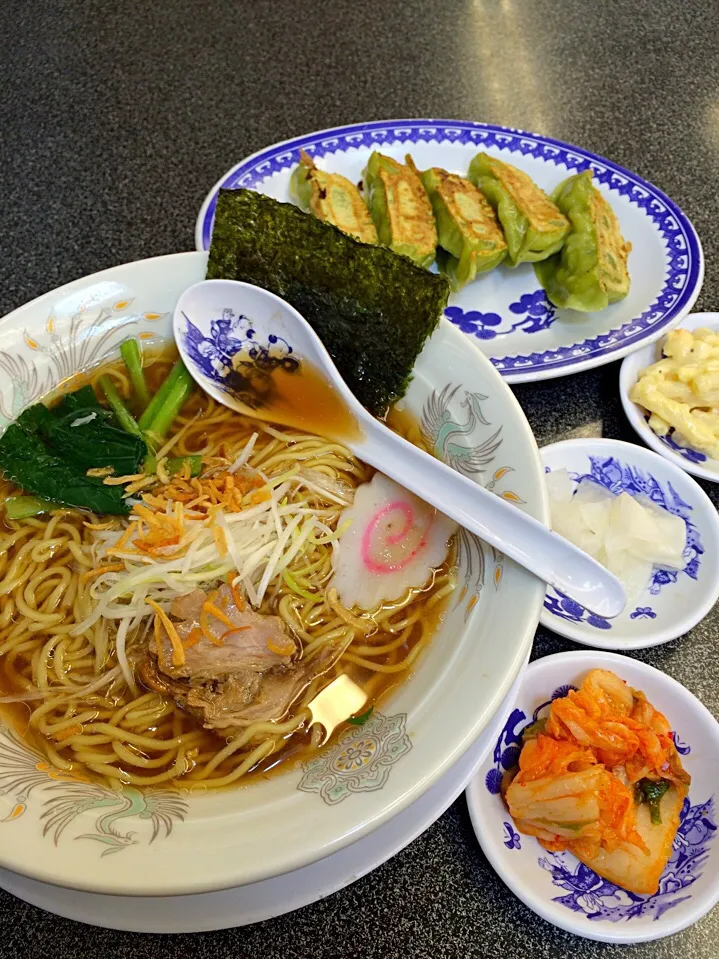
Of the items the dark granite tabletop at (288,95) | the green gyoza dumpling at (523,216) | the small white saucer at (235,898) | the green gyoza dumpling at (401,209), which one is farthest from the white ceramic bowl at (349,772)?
the green gyoza dumpling at (523,216)

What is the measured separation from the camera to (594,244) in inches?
73.7

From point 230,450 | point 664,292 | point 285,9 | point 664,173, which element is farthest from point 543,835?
point 285,9

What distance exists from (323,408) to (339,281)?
0.87ft

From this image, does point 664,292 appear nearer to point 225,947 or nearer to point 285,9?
point 225,947

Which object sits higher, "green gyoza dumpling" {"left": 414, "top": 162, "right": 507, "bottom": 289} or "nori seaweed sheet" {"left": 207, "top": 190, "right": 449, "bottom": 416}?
"nori seaweed sheet" {"left": 207, "top": 190, "right": 449, "bottom": 416}

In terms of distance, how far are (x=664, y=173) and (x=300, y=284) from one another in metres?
1.69

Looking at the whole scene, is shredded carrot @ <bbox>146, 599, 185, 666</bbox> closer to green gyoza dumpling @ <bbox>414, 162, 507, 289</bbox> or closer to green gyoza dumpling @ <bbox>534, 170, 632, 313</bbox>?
green gyoza dumpling @ <bbox>414, 162, 507, 289</bbox>

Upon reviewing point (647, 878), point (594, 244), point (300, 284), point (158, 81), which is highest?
point (158, 81)

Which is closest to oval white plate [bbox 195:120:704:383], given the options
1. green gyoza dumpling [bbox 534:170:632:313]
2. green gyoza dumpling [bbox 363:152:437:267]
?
green gyoza dumpling [bbox 534:170:632:313]

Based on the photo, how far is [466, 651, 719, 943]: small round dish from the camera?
108 cm

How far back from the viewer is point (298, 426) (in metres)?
1.41

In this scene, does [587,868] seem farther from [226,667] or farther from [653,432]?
[653,432]

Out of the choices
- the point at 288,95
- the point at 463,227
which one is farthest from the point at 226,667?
the point at 288,95

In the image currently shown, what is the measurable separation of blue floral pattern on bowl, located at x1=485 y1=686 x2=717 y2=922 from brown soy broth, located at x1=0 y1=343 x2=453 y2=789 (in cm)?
29
